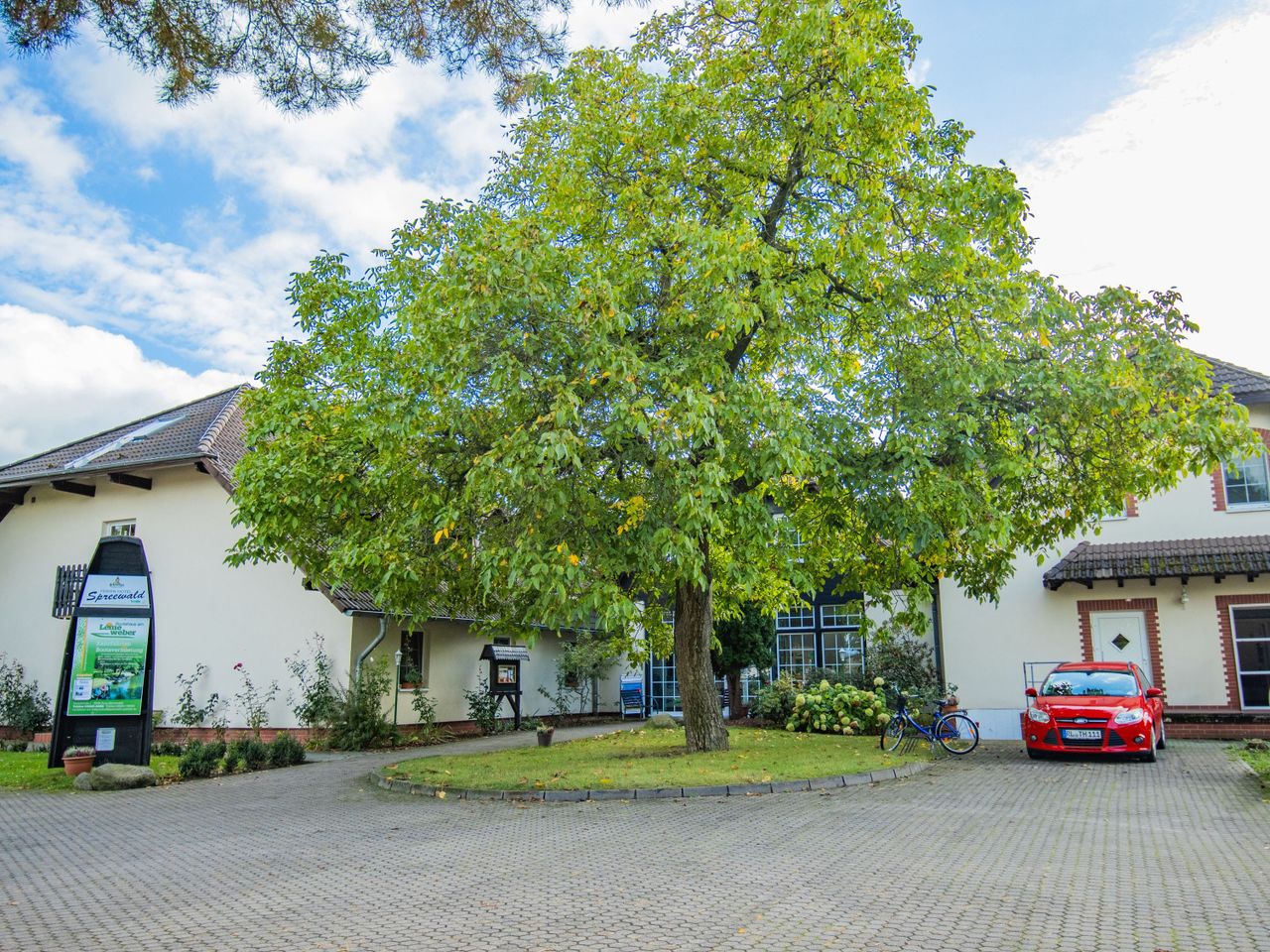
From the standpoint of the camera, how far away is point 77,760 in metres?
14.1

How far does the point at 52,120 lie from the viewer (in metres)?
6.76

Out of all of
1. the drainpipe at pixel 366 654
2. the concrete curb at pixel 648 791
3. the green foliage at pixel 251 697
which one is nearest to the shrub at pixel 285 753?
the drainpipe at pixel 366 654

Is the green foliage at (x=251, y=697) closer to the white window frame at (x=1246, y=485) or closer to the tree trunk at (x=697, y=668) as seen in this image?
the tree trunk at (x=697, y=668)

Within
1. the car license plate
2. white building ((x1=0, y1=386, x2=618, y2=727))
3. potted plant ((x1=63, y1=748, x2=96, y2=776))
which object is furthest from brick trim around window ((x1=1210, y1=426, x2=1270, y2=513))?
potted plant ((x1=63, y1=748, x2=96, y2=776))

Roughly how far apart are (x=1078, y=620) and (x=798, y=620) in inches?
293

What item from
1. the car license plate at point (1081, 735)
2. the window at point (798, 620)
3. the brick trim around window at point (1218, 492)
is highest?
the brick trim around window at point (1218, 492)

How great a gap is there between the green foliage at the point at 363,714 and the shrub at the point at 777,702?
838 cm

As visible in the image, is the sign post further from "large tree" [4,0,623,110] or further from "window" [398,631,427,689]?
"large tree" [4,0,623,110]

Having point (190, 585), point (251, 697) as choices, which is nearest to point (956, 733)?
point (251, 697)

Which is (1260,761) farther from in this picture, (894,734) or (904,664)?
(904,664)

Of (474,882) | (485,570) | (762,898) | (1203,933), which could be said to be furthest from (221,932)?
(1203,933)

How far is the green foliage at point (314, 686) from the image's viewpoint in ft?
62.7

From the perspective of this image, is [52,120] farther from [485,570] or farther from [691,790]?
[691,790]

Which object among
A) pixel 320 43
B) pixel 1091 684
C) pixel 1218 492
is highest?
pixel 320 43
